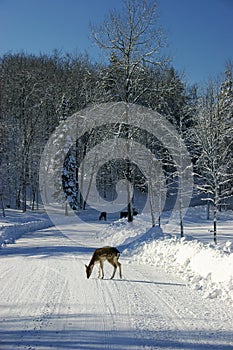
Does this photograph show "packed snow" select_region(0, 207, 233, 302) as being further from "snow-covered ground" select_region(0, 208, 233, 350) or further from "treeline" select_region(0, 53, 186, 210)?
"treeline" select_region(0, 53, 186, 210)

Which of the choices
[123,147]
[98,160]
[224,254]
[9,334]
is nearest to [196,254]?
[224,254]

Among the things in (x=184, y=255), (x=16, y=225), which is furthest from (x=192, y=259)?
(x=16, y=225)

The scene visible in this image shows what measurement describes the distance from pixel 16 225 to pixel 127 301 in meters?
17.5

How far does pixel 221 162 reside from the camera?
74.2 feet

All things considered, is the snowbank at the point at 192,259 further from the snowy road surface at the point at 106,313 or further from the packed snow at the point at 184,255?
the snowy road surface at the point at 106,313

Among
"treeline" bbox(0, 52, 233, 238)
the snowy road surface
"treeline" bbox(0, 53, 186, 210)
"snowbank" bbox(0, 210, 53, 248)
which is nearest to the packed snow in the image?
"snowbank" bbox(0, 210, 53, 248)

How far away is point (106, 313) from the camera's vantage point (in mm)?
6414

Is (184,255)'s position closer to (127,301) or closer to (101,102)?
(127,301)

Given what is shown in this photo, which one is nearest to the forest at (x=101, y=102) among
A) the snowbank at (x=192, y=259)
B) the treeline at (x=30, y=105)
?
the treeline at (x=30, y=105)

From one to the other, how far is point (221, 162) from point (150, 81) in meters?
6.69

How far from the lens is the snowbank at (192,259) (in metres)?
7.69

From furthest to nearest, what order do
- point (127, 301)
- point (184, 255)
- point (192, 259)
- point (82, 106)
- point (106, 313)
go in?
1. point (82, 106)
2. point (184, 255)
3. point (192, 259)
4. point (127, 301)
5. point (106, 313)

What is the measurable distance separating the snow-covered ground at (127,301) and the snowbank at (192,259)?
0.09 ft

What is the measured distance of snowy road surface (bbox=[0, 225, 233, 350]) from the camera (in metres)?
5.18
